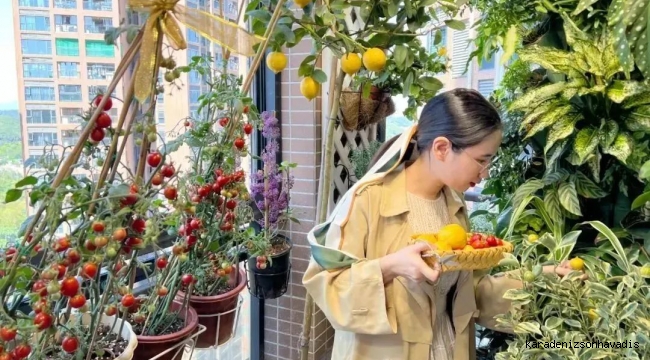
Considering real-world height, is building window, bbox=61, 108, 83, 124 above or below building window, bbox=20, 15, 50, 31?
below

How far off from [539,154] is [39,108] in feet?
4.93

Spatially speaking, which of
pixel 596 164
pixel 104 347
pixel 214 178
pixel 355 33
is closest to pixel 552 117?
pixel 596 164

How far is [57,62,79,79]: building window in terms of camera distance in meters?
1.41

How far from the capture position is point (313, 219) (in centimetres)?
233

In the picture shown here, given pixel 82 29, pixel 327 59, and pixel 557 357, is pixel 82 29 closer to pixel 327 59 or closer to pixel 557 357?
pixel 327 59

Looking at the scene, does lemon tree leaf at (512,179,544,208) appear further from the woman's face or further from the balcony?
the balcony

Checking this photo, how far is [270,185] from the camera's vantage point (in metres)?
2.02

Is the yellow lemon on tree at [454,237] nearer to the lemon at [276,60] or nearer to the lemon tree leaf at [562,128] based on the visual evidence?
A: the lemon tree leaf at [562,128]

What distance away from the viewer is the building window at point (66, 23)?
139 cm

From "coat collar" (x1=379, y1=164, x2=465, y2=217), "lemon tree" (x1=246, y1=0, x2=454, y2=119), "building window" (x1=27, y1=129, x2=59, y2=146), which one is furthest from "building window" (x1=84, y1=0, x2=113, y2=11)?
"coat collar" (x1=379, y1=164, x2=465, y2=217)

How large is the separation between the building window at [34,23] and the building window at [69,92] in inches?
6.6

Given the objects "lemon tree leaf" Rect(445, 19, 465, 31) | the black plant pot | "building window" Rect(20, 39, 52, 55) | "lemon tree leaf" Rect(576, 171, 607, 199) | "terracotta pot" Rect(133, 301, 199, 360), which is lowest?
the black plant pot

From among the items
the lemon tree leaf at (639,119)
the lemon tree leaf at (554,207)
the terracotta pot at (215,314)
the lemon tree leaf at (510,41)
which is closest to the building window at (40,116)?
the terracotta pot at (215,314)

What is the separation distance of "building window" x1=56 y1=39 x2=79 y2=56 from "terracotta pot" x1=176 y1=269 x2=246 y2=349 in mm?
778
